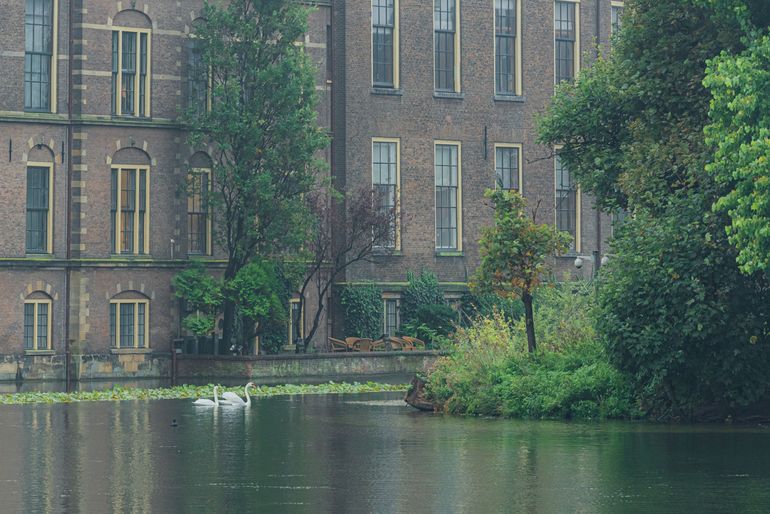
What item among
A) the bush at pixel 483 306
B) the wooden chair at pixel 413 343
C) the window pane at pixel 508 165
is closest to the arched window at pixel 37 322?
the wooden chair at pixel 413 343

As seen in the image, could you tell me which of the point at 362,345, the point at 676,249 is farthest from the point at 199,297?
the point at 676,249

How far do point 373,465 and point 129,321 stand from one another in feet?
98.3

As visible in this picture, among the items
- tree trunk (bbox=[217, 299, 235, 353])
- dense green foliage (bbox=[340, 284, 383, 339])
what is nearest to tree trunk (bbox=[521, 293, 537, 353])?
tree trunk (bbox=[217, 299, 235, 353])

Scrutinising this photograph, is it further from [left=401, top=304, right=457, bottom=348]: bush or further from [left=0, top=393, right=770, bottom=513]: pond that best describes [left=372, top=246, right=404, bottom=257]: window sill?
[left=0, top=393, right=770, bottom=513]: pond

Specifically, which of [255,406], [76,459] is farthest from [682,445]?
[255,406]

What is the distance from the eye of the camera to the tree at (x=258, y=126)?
47.7m

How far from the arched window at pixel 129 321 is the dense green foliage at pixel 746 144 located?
2620 cm

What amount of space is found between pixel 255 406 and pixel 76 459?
42.1ft

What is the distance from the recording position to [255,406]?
110 ft

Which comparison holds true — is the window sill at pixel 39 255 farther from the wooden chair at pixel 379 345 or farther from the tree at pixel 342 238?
the wooden chair at pixel 379 345

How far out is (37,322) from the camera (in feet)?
155

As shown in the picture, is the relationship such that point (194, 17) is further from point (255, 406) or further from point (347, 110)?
point (255, 406)

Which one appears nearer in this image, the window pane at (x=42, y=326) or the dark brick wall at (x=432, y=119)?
the window pane at (x=42, y=326)

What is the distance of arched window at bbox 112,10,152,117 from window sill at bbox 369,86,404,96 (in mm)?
8628
